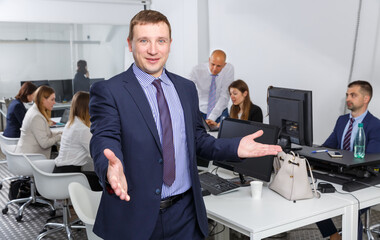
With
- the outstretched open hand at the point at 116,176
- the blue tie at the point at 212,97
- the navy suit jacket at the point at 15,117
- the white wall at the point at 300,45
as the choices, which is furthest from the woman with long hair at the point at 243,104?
the outstretched open hand at the point at 116,176

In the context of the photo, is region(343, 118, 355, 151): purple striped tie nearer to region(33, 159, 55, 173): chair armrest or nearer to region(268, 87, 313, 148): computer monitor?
region(268, 87, 313, 148): computer monitor

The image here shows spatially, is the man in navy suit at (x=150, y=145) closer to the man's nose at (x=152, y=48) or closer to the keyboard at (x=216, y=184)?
the man's nose at (x=152, y=48)

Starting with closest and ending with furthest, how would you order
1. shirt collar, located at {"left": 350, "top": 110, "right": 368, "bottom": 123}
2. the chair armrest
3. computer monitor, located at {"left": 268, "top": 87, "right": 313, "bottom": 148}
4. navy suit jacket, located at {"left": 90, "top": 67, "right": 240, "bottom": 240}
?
navy suit jacket, located at {"left": 90, "top": 67, "right": 240, "bottom": 240}
computer monitor, located at {"left": 268, "top": 87, "right": 313, "bottom": 148}
shirt collar, located at {"left": 350, "top": 110, "right": 368, "bottom": 123}
the chair armrest

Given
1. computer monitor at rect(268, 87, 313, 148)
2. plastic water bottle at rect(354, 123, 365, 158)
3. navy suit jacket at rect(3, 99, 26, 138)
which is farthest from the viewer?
navy suit jacket at rect(3, 99, 26, 138)

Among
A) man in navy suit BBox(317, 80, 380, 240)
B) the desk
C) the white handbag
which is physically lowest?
the desk

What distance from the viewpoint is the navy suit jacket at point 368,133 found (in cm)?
362

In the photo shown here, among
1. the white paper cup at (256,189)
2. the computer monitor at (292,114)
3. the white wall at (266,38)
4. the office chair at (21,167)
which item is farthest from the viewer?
the white wall at (266,38)

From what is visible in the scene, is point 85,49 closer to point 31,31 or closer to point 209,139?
point 31,31

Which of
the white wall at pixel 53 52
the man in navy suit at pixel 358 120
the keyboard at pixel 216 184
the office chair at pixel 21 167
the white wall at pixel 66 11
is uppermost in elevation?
the white wall at pixel 66 11

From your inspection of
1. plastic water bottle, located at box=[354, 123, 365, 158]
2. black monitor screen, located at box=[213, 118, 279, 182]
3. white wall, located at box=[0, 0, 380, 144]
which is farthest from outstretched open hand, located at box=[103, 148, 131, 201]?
white wall, located at box=[0, 0, 380, 144]

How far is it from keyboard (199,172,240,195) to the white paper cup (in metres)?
0.19

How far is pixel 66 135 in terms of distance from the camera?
13.4ft

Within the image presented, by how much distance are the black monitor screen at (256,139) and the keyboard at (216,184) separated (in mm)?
135

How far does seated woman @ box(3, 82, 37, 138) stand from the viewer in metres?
5.47
